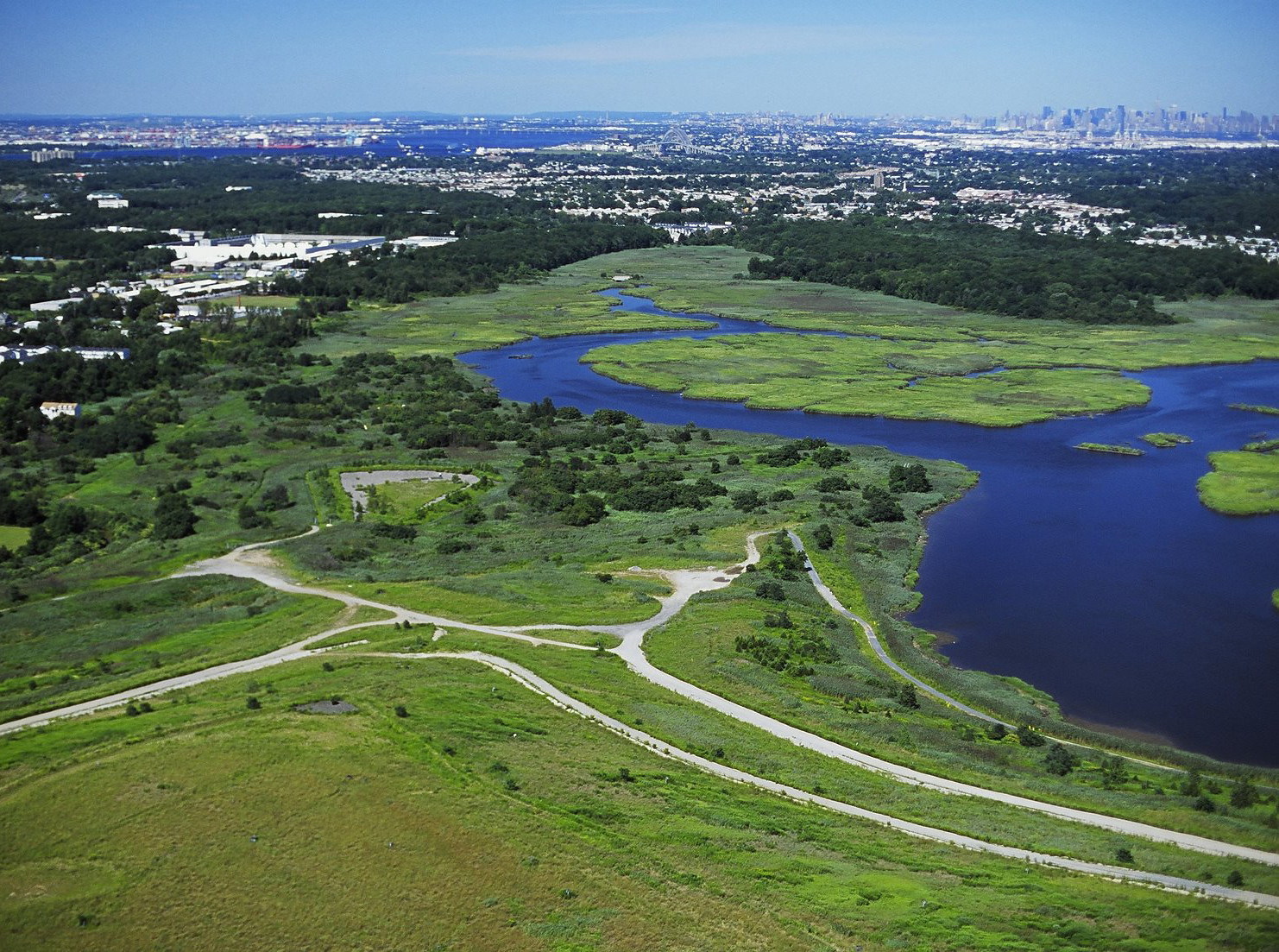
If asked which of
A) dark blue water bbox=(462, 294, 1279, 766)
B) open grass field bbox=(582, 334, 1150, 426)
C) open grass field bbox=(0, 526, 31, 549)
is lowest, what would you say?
dark blue water bbox=(462, 294, 1279, 766)

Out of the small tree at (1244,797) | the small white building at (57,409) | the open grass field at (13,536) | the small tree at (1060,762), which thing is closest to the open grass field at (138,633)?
the open grass field at (13,536)

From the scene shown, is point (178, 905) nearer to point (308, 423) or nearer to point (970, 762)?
point (970, 762)

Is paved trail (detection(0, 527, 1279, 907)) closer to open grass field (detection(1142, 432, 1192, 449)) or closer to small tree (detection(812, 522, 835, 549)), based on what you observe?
small tree (detection(812, 522, 835, 549))

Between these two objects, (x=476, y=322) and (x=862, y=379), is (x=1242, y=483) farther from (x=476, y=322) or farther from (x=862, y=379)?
(x=476, y=322)

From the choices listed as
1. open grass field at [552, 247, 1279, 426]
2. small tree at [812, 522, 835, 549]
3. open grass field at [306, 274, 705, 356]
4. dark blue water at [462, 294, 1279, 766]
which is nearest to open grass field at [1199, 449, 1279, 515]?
dark blue water at [462, 294, 1279, 766]

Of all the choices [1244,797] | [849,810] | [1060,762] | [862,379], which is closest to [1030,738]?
[1060,762]

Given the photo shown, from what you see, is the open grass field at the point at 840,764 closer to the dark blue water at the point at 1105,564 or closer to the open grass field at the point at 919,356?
the dark blue water at the point at 1105,564
